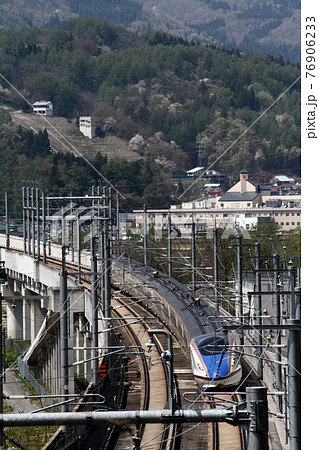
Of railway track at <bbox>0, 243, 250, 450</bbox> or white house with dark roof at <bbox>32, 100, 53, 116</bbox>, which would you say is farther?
white house with dark roof at <bbox>32, 100, 53, 116</bbox>

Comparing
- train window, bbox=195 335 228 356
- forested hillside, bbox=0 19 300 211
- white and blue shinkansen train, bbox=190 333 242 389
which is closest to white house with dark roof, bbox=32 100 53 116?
forested hillside, bbox=0 19 300 211

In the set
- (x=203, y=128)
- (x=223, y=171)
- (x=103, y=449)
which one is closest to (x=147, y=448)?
(x=103, y=449)

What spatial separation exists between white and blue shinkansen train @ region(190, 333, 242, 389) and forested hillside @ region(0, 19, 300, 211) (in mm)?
92607

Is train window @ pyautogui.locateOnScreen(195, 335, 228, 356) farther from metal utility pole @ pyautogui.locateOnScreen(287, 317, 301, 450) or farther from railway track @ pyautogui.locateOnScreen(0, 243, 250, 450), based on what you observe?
metal utility pole @ pyautogui.locateOnScreen(287, 317, 301, 450)

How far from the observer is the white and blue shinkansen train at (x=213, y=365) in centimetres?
1345

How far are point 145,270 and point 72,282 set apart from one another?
10.9 feet

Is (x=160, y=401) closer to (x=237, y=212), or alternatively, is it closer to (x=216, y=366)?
(x=216, y=366)

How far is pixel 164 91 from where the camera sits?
141125 mm

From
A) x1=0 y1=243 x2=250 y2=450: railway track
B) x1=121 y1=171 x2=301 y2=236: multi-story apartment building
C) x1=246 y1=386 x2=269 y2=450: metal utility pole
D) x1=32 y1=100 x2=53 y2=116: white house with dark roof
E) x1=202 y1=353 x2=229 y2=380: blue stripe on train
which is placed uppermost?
x1=32 y1=100 x2=53 y2=116: white house with dark roof

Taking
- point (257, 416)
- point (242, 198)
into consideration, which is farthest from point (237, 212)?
point (257, 416)

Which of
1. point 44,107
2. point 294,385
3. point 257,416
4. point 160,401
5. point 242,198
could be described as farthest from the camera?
point 44,107

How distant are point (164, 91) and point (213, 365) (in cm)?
12980

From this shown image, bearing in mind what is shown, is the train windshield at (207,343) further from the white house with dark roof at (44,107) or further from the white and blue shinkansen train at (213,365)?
the white house with dark roof at (44,107)

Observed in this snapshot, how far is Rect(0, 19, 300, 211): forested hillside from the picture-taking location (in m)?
118
